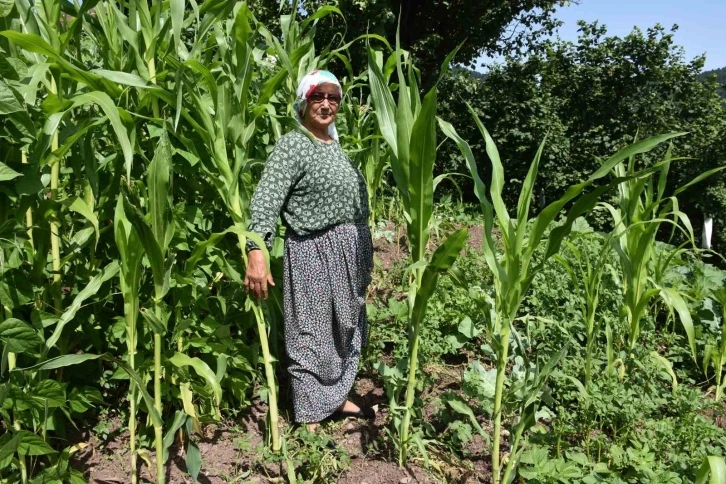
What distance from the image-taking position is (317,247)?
7.18 feet

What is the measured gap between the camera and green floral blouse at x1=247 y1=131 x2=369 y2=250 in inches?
80.0

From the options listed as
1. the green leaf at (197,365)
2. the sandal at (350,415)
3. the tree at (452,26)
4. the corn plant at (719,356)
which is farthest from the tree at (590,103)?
the green leaf at (197,365)

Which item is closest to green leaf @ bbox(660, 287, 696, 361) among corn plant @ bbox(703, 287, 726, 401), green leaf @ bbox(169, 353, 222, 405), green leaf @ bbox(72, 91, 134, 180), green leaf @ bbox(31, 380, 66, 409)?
corn plant @ bbox(703, 287, 726, 401)

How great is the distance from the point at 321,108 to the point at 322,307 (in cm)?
81

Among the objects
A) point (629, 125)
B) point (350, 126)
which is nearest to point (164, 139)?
point (350, 126)

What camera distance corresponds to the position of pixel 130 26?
1.97m

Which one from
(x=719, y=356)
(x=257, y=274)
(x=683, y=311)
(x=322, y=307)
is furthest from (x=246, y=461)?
(x=719, y=356)

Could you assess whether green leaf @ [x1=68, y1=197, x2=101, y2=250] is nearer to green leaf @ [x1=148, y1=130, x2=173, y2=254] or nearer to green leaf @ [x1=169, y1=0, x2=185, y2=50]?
green leaf @ [x1=148, y1=130, x2=173, y2=254]

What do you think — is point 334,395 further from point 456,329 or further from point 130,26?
point 130,26

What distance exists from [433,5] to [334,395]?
26.8 ft

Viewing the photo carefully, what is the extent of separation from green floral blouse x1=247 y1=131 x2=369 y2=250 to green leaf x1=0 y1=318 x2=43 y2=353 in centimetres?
74

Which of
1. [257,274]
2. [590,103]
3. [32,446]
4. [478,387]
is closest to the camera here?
[32,446]

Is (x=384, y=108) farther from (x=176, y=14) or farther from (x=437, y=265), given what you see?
(x=176, y=14)

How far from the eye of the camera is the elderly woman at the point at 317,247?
2.05 metres
